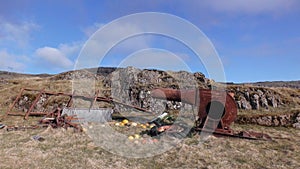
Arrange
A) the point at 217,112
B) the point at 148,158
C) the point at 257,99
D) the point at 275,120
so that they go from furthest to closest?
the point at 257,99 < the point at 275,120 < the point at 217,112 < the point at 148,158

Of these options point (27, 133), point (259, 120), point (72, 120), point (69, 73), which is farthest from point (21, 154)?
point (69, 73)

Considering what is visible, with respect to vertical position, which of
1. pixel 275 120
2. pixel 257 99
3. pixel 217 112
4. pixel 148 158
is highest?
pixel 257 99

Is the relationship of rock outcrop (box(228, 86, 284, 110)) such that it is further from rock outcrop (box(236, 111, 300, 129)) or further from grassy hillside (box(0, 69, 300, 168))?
grassy hillside (box(0, 69, 300, 168))

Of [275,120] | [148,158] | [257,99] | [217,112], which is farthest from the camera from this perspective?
[257,99]

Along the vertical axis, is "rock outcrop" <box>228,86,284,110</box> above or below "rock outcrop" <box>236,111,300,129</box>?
above

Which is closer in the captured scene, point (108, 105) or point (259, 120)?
point (259, 120)

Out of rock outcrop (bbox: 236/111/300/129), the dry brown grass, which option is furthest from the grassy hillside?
rock outcrop (bbox: 236/111/300/129)

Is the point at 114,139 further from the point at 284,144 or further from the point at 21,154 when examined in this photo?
the point at 284,144

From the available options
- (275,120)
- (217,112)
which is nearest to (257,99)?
(275,120)

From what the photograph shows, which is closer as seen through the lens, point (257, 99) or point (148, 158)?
point (148, 158)

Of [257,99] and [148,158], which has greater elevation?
[257,99]

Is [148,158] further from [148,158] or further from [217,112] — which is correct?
[217,112]

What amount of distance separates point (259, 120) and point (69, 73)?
4438 centimetres

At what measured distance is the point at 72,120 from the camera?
647 inches
